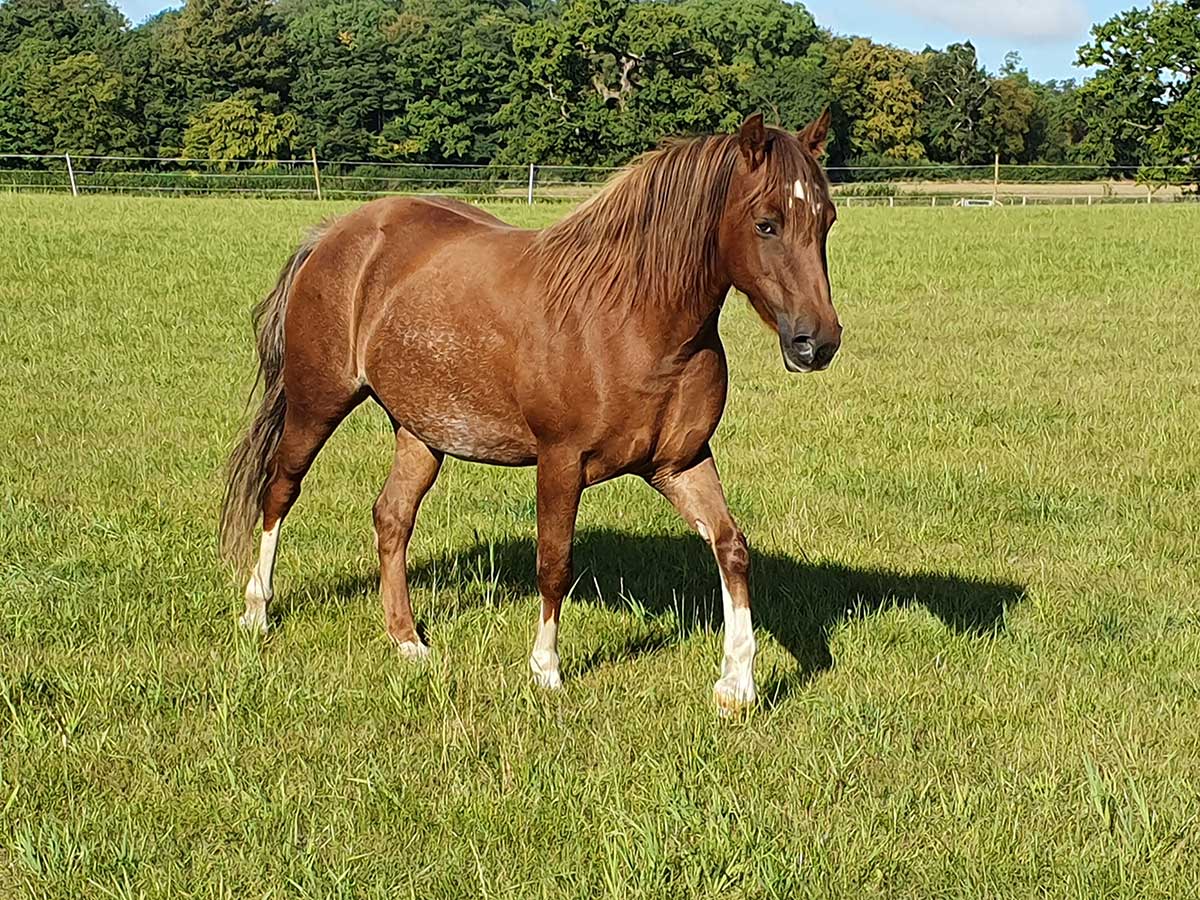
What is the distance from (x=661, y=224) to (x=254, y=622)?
243 centimetres

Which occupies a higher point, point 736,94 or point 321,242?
point 736,94

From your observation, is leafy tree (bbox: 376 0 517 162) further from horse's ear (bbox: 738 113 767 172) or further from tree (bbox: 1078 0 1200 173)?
horse's ear (bbox: 738 113 767 172)

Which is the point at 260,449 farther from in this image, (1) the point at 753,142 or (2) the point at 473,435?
(1) the point at 753,142

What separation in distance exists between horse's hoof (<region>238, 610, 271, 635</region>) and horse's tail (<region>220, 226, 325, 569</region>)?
0.43 metres

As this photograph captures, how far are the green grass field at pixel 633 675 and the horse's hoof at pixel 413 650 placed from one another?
0.28 feet

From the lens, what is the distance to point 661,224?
4.30m

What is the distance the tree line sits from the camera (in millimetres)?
58844

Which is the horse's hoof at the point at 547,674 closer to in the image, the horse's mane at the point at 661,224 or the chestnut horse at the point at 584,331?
the chestnut horse at the point at 584,331

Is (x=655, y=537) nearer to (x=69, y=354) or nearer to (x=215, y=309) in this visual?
(x=69, y=354)

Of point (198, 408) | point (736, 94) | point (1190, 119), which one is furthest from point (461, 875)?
point (736, 94)

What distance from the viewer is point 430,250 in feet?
16.9

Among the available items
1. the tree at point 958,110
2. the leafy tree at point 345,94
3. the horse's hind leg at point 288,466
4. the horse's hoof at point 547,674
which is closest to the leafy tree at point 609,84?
the leafy tree at point 345,94

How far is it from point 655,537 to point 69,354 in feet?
25.6

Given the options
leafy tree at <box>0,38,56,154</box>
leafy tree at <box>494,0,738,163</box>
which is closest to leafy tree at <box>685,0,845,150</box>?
leafy tree at <box>494,0,738,163</box>
